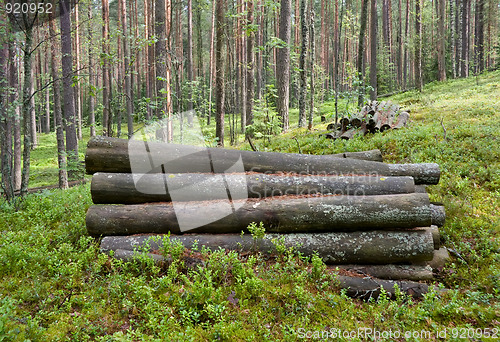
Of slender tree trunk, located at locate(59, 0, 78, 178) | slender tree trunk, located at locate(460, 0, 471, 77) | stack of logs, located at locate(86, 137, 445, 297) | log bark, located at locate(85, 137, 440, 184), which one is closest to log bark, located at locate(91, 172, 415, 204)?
stack of logs, located at locate(86, 137, 445, 297)

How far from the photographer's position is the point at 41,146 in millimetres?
28203

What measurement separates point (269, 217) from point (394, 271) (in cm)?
214

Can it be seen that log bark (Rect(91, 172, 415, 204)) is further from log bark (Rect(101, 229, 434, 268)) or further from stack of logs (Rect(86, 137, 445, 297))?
log bark (Rect(101, 229, 434, 268))

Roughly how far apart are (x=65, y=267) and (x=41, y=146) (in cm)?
3015

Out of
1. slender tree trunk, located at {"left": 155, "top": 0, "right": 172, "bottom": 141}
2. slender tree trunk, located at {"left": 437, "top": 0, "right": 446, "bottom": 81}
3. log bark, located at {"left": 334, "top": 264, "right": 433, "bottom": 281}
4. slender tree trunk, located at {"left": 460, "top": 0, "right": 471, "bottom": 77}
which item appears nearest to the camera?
log bark, located at {"left": 334, "top": 264, "right": 433, "bottom": 281}

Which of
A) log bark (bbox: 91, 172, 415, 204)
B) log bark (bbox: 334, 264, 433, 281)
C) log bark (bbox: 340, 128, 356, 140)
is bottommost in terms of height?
log bark (bbox: 334, 264, 433, 281)

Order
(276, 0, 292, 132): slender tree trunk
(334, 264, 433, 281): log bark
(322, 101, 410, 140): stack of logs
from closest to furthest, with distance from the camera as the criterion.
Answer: (334, 264, 433, 281): log bark
(322, 101, 410, 140): stack of logs
(276, 0, 292, 132): slender tree trunk

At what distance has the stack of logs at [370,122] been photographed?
10.8 metres

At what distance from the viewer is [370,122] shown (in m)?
10.8

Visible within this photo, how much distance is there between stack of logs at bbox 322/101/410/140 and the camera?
1081 centimetres

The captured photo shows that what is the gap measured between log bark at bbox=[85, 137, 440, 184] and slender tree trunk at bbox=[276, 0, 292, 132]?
879 centimetres

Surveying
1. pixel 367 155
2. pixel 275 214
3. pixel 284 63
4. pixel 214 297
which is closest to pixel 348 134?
pixel 367 155

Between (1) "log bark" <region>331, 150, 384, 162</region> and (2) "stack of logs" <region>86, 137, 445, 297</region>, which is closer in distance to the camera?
(2) "stack of logs" <region>86, 137, 445, 297</region>

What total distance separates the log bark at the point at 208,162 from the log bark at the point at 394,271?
200 centimetres
